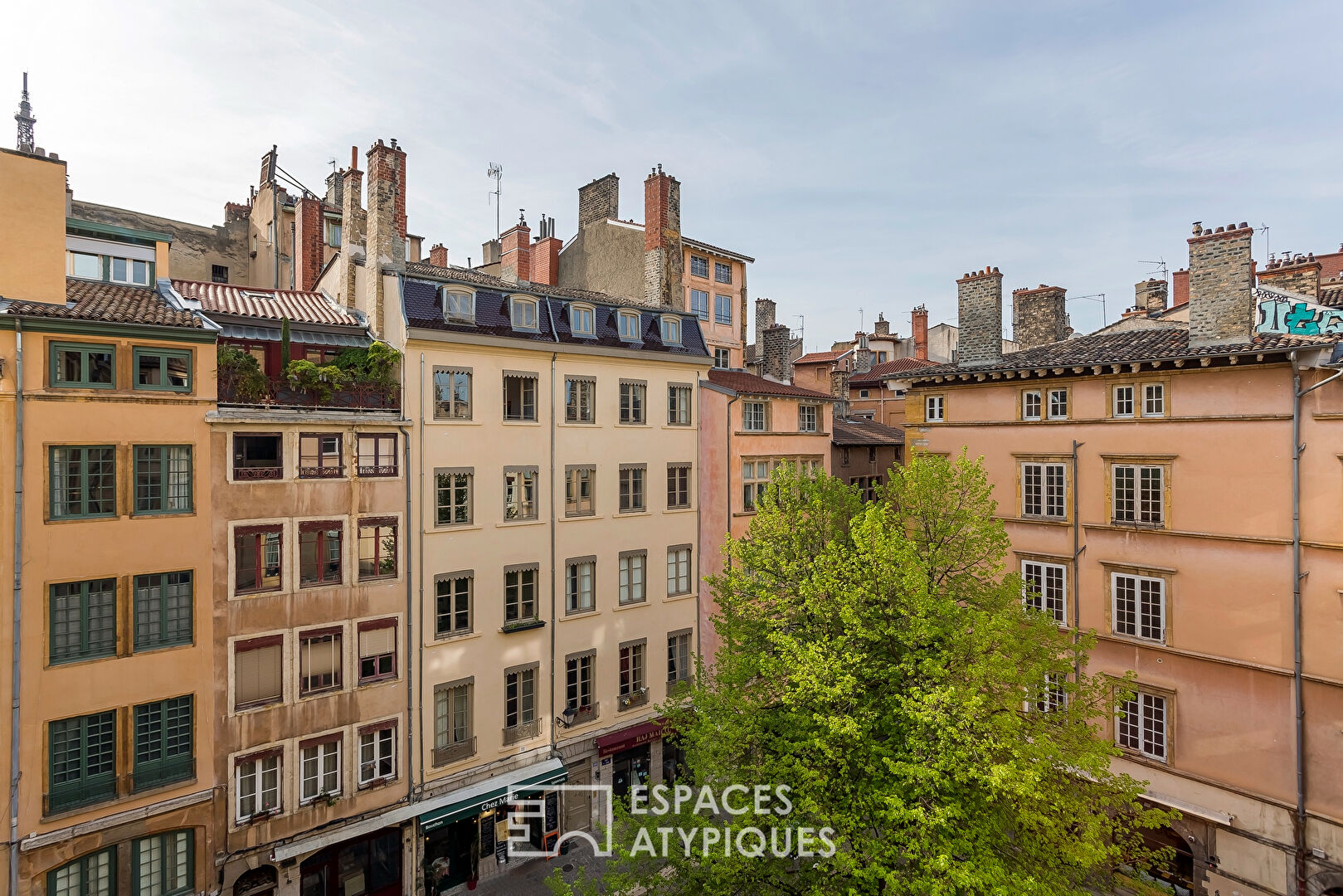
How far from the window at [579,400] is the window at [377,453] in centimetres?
711

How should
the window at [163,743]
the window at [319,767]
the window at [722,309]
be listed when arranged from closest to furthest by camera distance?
the window at [163,743] < the window at [319,767] < the window at [722,309]

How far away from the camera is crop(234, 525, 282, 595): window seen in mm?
20516

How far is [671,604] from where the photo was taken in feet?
102

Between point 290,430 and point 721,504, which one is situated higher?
point 290,430

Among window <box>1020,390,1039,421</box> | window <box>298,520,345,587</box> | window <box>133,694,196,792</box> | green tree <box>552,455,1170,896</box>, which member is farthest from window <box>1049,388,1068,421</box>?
window <box>133,694,196,792</box>

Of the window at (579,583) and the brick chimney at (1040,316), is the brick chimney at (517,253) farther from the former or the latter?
the brick chimney at (1040,316)

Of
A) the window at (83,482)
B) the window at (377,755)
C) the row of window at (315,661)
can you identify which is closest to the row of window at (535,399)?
the row of window at (315,661)

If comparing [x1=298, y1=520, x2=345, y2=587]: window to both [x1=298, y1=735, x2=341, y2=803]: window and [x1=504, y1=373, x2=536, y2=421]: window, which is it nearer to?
[x1=298, y1=735, x2=341, y2=803]: window

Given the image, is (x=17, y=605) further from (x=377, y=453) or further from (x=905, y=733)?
(x=905, y=733)

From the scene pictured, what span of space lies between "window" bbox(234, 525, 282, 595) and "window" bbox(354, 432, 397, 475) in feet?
11.0

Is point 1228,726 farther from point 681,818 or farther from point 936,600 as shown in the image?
point 681,818

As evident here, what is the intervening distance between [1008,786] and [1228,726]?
14607 millimetres

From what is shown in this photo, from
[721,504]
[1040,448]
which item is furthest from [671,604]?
[1040,448]

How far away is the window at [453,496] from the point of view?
80.4 ft
